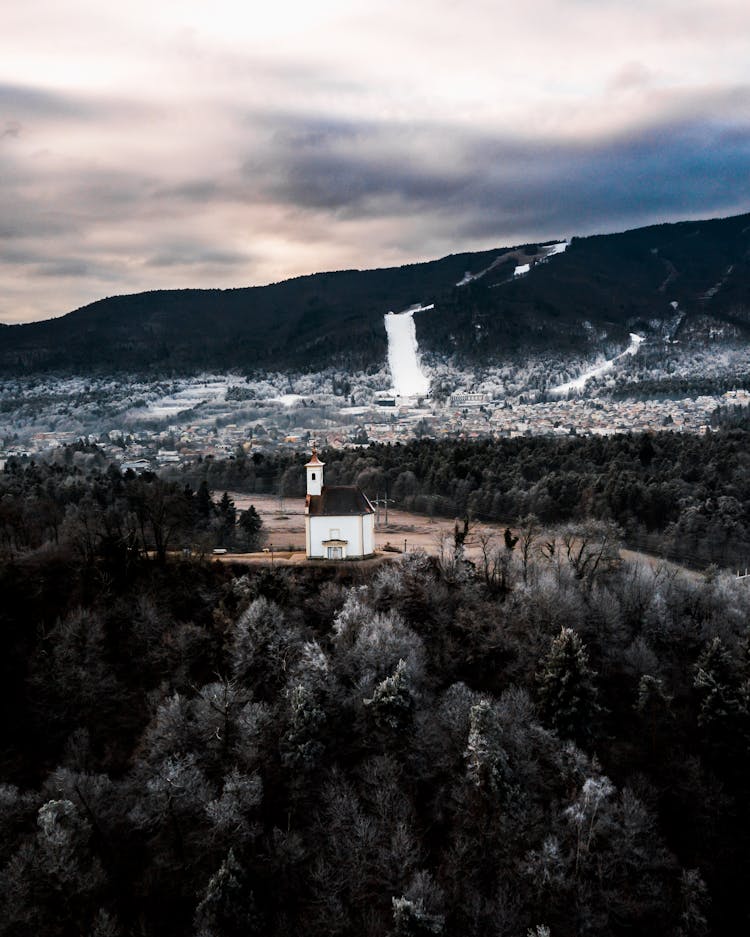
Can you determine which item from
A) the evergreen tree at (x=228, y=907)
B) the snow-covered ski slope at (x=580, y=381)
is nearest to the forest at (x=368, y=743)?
the evergreen tree at (x=228, y=907)

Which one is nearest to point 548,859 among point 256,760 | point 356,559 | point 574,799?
point 574,799

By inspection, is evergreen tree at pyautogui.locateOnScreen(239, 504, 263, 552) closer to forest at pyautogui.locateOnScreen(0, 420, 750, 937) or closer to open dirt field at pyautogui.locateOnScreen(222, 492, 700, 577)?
open dirt field at pyautogui.locateOnScreen(222, 492, 700, 577)

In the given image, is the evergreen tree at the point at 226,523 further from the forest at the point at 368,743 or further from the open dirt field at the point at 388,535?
the forest at the point at 368,743

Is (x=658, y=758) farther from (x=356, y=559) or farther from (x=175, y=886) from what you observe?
(x=175, y=886)

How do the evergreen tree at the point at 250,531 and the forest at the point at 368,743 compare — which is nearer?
the forest at the point at 368,743

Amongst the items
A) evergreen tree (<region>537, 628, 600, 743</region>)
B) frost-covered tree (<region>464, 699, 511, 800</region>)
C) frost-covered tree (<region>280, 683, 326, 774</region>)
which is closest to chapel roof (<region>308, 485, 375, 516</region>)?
frost-covered tree (<region>280, 683, 326, 774</region>)

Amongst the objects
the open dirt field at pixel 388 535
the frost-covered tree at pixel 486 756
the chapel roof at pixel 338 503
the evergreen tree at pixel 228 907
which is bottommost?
the evergreen tree at pixel 228 907

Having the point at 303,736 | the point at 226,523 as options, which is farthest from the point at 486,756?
the point at 226,523

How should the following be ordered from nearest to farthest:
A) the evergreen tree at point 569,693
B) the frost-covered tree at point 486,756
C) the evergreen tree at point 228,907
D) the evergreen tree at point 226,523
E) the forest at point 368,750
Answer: the evergreen tree at point 228,907, the forest at point 368,750, the frost-covered tree at point 486,756, the evergreen tree at point 569,693, the evergreen tree at point 226,523
